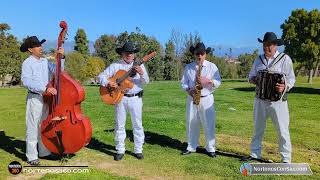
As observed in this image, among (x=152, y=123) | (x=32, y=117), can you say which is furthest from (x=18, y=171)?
(x=152, y=123)

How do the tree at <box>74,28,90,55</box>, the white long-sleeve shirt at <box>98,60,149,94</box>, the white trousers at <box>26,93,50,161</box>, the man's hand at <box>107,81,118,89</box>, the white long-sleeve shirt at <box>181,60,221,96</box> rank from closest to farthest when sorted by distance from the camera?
the white trousers at <box>26,93,50,161</box> → the man's hand at <box>107,81,118,89</box> → the white long-sleeve shirt at <box>98,60,149,94</box> → the white long-sleeve shirt at <box>181,60,221,96</box> → the tree at <box>74,28,90,55</box>

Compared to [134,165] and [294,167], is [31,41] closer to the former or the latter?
[134,165]

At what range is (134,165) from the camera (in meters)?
7.93

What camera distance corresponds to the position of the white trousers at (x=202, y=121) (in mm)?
8555

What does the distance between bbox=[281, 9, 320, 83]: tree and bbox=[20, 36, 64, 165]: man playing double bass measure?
105ft

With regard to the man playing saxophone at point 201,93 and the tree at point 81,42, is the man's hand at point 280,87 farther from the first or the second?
the tree at point 81,42

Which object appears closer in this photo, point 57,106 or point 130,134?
point 57,106

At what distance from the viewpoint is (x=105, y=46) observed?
66.1 metres

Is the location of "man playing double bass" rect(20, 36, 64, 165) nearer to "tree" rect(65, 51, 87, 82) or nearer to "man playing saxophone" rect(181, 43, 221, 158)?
"man playing saxophone" rect(181, 43, 221, 158)

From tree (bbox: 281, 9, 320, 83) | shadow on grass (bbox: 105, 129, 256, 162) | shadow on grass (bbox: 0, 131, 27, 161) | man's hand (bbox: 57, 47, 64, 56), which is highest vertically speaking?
tree (bbox: 281, 9, 320, 83)

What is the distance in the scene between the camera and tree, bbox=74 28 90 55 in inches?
2415

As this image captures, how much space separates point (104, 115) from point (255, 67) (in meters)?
7.67

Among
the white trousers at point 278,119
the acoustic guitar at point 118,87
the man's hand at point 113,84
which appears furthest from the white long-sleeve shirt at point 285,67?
the man's hand at point 113,84

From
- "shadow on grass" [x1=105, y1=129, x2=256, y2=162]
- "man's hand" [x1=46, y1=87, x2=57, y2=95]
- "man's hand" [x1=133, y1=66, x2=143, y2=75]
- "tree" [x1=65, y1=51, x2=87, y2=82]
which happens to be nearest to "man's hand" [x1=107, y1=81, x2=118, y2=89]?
"man's hand" [x1=133, y1=66, x2=143, y2=75]
